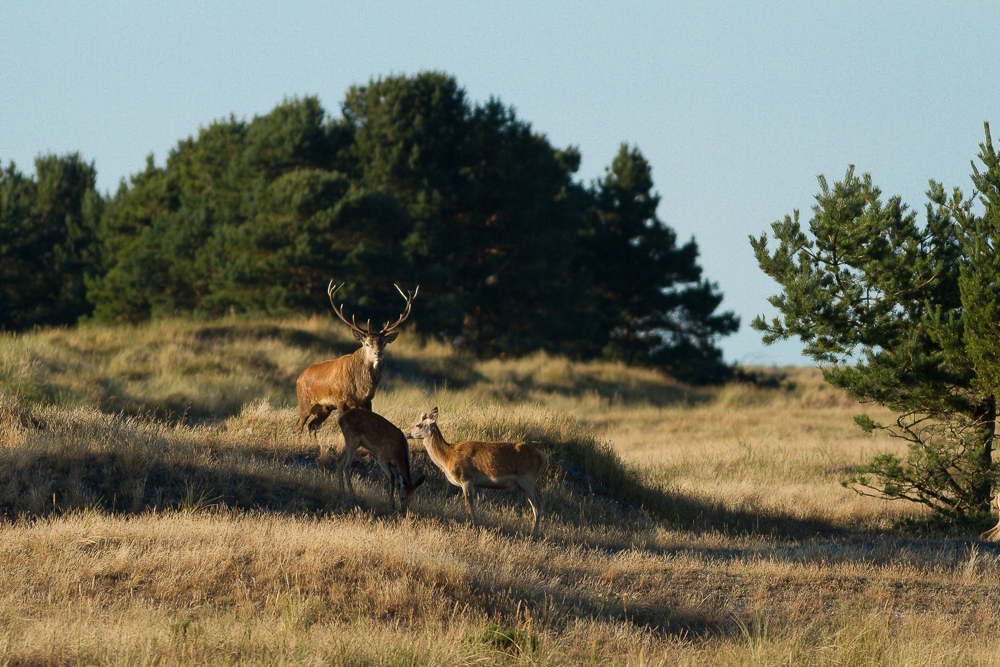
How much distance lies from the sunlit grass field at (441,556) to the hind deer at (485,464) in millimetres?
476

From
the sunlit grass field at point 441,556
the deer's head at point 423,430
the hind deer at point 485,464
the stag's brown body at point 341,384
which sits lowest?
the sunlit grass field at point 441,556

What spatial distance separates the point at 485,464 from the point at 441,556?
99.6 inches

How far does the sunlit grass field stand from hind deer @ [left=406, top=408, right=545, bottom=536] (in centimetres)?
48

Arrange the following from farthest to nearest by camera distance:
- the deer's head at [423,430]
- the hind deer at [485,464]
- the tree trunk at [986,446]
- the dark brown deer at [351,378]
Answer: the tree trunk at [986,446]
the dark brown deer at [351,378]
the deer's head at [423,430]
the hind deer at [485,464]

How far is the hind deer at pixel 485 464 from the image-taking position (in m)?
10.5

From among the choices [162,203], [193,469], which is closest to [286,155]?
[162,203]

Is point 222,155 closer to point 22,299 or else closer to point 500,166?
point 22,299

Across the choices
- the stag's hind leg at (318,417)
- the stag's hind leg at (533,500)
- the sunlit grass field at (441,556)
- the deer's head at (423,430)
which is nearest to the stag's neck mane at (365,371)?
the stag's hind leg at (318,417)

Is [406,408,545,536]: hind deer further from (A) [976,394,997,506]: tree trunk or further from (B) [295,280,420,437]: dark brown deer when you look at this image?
(A) [976,394,997,506]: tree trunk

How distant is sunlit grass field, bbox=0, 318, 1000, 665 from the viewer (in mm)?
6348

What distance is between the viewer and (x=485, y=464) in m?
10.5

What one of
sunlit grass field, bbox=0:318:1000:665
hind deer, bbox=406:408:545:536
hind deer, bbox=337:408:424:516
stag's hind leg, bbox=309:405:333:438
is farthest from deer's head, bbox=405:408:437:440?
stag's hind leg, bbox=309:405:333:438

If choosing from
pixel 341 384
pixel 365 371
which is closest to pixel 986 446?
pixel 365 371

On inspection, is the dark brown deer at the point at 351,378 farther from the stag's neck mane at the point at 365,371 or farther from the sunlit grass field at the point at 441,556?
the sunlit grass field at the point at 441,556
